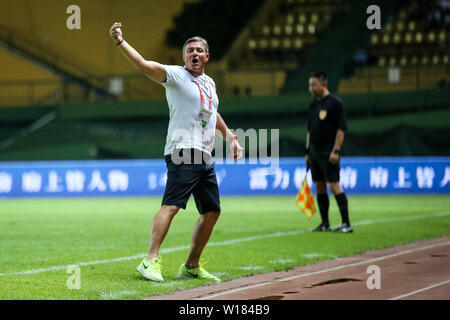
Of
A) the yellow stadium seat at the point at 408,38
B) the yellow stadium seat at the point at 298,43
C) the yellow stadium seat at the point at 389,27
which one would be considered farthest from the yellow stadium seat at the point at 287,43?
the yellow stadium seat at the point at 408,38

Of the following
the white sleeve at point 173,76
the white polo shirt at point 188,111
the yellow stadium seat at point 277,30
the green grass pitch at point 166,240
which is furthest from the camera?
the yellow stadium seat at point 277,30

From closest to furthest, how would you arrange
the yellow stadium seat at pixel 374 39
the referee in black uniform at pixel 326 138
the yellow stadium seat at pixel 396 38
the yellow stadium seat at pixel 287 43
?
the referee in black uniform at pixel 326 138, the yellow stadium seat at pixel 396 38, the yellow stadium seat at pixel 374 39, the yellow stadium seat at pixel 287 43

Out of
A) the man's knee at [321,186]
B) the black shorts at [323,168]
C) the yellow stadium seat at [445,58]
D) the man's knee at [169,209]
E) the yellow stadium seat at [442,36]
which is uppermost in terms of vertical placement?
the yellow stadium seat at [442,36]

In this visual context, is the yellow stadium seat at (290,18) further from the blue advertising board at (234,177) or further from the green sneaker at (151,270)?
the green sneaker at (151,270)

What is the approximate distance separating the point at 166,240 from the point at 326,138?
2.82 metres

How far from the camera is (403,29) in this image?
110 ft

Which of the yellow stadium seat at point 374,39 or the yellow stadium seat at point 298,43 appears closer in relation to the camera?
the yellow stadium seat at point 374,39

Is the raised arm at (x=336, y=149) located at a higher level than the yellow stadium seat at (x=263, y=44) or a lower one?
lower

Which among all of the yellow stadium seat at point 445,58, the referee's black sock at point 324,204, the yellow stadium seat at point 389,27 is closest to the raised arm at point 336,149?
the referee's black sock at point 324,204

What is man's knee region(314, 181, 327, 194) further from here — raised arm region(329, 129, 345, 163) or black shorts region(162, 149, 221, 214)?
black shorts region(162, 149, 221, 214)

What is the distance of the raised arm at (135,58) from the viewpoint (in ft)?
24.2
